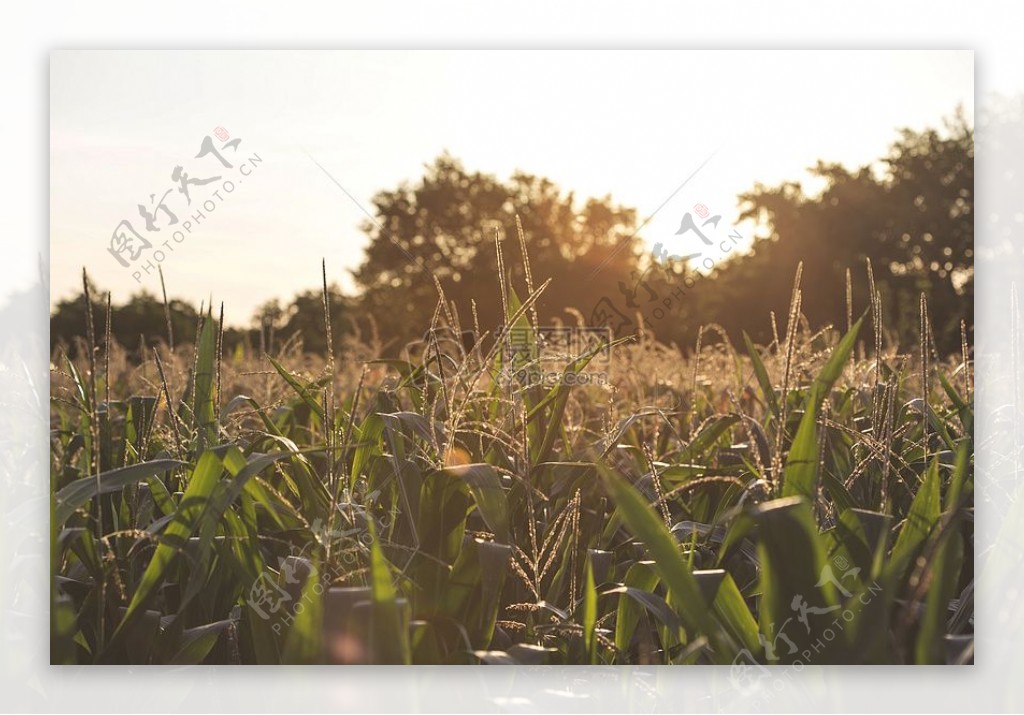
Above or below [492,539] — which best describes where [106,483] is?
above

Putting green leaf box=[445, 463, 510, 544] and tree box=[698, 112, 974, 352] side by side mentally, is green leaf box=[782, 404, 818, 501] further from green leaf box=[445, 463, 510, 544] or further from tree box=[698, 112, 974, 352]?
tree box=[698, 112, 974, 352]

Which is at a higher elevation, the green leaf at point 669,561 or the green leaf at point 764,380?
the green leaf at point 764,380

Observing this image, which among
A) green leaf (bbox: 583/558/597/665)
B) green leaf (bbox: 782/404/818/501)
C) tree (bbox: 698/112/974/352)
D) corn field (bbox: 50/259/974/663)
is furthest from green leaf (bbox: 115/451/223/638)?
tree (bbox: 698/112/974/352)

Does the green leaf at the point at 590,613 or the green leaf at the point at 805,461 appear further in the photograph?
the green leaf at the point at 590,613

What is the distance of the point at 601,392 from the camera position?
3969 millimetres

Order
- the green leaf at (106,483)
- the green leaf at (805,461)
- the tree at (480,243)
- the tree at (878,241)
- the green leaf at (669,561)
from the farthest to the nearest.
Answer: the tree at (480,243) < the tree at (878,241) < the green leaf at (106,483) < the green leaf at (805,461) < the green leaf at (669,561)

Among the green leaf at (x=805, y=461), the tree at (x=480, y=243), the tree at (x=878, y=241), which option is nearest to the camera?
the green leaf at (x=805, y=461)

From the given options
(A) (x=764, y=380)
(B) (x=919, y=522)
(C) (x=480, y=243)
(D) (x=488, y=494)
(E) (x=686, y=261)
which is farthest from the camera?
(C) (x=480, y=243)

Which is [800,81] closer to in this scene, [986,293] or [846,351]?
[986,293]

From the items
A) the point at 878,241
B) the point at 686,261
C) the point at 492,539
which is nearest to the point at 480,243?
the point at 686,261

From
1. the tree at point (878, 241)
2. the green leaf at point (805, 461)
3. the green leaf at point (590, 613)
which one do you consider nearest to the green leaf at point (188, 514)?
the green leaf at point (590, 613)

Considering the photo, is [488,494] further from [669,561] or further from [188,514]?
[188,514]

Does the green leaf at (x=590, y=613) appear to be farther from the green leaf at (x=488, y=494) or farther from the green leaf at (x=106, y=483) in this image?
the green leaf at (x=106, y=483)

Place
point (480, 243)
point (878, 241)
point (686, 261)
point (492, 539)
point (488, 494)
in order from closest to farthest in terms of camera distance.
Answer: point (488, 494), point (492, 539), point (686, 261), point (878, 241), point (480, 243)
